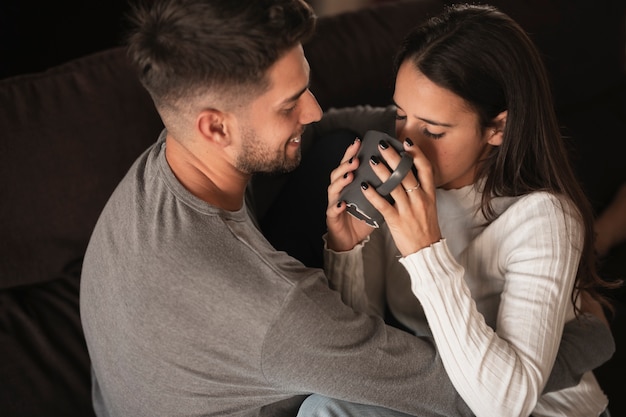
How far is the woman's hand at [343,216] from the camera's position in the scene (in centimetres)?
121

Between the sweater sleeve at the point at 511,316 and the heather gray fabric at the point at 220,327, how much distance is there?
66mm

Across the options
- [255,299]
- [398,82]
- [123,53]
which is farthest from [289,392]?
[123,53]

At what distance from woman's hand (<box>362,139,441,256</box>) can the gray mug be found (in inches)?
0.4

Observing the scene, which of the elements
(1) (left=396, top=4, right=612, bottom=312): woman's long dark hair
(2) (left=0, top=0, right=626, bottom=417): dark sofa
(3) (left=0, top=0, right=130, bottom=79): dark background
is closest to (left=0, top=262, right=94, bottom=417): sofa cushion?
(2) (left=0, top=0, right=626, bottom=417): dark sofa

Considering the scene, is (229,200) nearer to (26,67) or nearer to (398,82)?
(398,82)

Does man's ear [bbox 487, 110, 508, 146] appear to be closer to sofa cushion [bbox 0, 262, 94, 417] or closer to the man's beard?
the man's beard

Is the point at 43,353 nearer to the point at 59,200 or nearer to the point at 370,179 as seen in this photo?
the point at 59,200

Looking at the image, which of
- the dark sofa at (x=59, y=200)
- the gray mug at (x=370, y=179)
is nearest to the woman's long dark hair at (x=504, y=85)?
the gray mug at (x=370, y=179)

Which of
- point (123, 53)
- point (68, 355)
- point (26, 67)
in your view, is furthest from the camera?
point (26, 67)

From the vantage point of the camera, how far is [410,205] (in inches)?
44.7

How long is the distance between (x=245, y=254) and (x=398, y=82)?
46 cm

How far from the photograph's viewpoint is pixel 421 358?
3.68ft

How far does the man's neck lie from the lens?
3.77 feet

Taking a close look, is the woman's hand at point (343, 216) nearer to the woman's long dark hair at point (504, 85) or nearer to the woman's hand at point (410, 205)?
the woman's hand at point (410, 205)
